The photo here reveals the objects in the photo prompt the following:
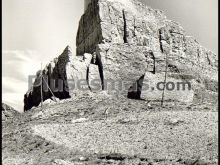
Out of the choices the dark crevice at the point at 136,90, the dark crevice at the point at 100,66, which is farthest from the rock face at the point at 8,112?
the dark crevice at the point at 136,90

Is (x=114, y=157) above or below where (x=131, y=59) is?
below

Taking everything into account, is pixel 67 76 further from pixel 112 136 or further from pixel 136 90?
pixel 112 136

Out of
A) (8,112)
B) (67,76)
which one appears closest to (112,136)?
(67,76)

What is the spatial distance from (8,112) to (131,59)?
52.5ft

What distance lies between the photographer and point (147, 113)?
45750 mm

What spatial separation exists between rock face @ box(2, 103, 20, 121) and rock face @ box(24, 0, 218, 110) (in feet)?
15.2

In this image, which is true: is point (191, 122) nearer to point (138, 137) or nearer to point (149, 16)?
point (138, 137)

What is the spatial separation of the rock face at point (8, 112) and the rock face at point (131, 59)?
464 cm

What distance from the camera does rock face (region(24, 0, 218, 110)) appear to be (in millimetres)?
57312

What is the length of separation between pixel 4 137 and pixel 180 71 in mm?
26769

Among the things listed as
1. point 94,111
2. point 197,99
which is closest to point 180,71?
point 197,99

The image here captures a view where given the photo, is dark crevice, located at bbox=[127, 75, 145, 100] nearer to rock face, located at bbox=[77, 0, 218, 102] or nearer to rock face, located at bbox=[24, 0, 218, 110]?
rock face, located at bbox=[24, 0, 218, 110]

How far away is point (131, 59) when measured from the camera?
60.5 meters

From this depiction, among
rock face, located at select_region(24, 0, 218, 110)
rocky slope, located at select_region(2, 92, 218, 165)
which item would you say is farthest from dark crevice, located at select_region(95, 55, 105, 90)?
rocky slope, located at select_region(2, 92, 218, 165)
